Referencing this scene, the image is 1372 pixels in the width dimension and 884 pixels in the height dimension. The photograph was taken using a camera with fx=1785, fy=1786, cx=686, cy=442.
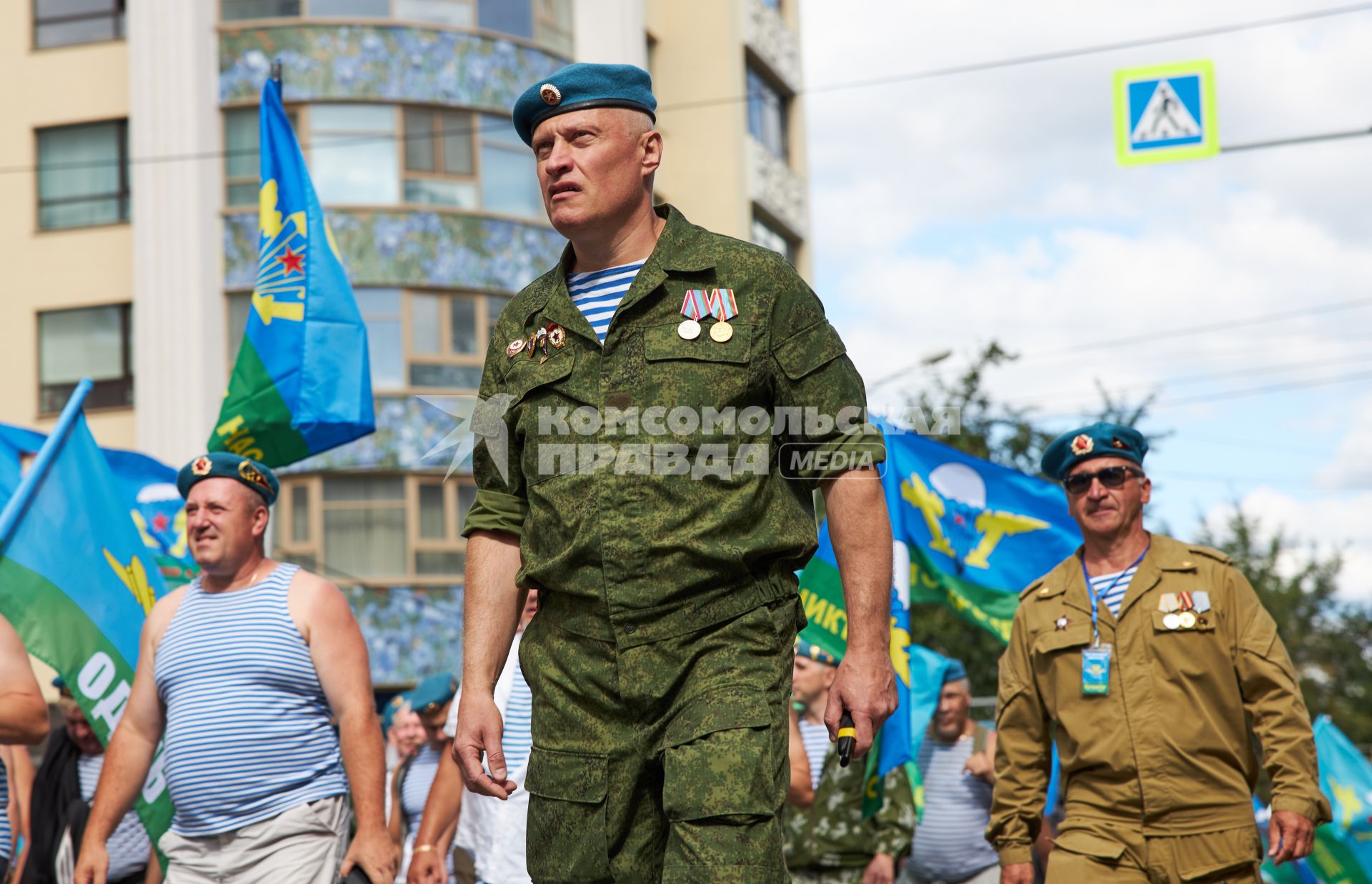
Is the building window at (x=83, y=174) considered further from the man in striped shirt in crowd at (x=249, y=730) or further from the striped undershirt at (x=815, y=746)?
the man in striped shirt in crowd at (x=249, y=730)

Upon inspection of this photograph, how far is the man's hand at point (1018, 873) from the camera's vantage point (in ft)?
21.5

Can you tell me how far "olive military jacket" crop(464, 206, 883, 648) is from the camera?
153 inches

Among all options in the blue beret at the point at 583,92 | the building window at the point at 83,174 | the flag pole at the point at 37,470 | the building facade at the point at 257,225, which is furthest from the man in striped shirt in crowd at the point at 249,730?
the building window at the point at 83,174

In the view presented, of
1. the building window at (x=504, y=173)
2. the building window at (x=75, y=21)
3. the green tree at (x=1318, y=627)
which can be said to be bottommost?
the green tree at (x=1318, y=627)

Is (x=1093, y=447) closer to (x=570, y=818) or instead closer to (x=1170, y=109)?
(x=570, y=818)

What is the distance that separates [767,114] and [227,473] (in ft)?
108

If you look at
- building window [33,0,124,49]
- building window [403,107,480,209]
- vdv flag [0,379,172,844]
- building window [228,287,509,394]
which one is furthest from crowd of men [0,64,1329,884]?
building window [33,0,124,49]

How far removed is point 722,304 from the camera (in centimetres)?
409

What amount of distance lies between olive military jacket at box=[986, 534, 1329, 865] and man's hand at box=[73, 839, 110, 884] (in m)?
3.34

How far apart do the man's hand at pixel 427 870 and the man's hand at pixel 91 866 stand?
1.80 meters

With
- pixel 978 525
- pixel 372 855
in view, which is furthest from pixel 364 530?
pixel 372 855

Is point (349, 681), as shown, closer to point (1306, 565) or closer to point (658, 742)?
point (658, 742)

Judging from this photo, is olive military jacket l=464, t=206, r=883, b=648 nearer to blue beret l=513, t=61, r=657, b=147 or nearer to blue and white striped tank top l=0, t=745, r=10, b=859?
blue beret l=513, t=61, r=657, b=147

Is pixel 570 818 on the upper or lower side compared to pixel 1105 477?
lower
